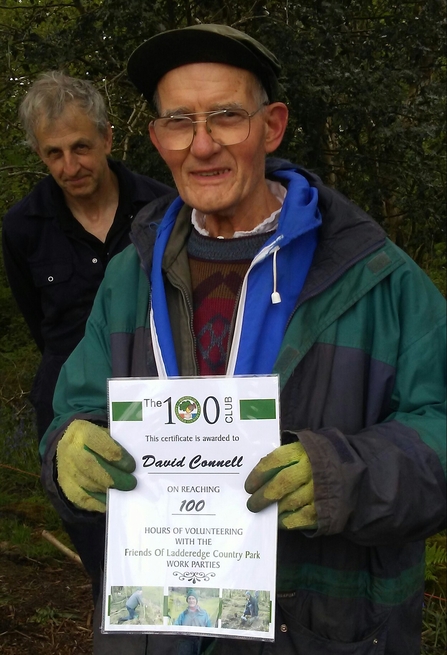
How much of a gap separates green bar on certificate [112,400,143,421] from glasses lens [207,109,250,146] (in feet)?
2.51

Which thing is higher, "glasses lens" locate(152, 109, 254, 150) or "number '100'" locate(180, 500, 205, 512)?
"glasses lens" locate(152, 109, 254, 150)

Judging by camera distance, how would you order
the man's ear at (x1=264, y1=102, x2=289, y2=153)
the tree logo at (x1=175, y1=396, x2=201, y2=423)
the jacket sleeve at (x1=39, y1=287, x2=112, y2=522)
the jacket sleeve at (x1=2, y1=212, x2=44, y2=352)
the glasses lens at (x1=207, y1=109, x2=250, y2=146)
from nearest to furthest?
the tree logo at (x1=175, y1=396, x2=201, y2=423), the jacket sleeve at (x1=39, y1=287, x2=112, y2=522), the glasses lens at (x1=207, y1=109, x2=250, y2=146), the man's ear at (x1=264, y1=102, x2=289, y2=153), the jacket sleeve at (x1=2, y1=212, x2=44, y2=352)

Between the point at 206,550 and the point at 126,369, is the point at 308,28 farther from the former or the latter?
the point at 206,550

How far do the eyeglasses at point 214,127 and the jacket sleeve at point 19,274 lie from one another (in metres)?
1.83

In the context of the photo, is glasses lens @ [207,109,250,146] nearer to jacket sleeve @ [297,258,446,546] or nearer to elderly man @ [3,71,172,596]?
jacket sleeve @ [297,258,446,546]

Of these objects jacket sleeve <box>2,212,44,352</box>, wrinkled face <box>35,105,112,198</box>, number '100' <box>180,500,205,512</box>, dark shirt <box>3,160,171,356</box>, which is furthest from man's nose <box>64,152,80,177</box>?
number '100' <box>180,500,205,512</box>

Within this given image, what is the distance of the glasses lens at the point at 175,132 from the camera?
85.1 inches

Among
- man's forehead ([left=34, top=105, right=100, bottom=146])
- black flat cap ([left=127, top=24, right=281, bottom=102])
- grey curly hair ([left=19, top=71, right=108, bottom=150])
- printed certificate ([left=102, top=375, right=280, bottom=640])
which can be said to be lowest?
printed certificate ([left=102, top=375, right=280, bottom=640])

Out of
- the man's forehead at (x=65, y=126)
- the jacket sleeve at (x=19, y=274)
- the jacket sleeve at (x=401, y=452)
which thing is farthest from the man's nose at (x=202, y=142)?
the jacket sleeve at (x=19, y=274)

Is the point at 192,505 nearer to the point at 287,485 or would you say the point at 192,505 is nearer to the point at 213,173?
the point at 287,485

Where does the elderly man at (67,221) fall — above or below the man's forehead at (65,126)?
below

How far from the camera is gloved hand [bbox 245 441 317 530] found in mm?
1770

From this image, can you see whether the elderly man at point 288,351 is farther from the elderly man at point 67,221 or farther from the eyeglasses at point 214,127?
the elderly man at point 67,221

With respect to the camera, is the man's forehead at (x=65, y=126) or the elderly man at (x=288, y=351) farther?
the man's forehead at (x=65, y=126)
